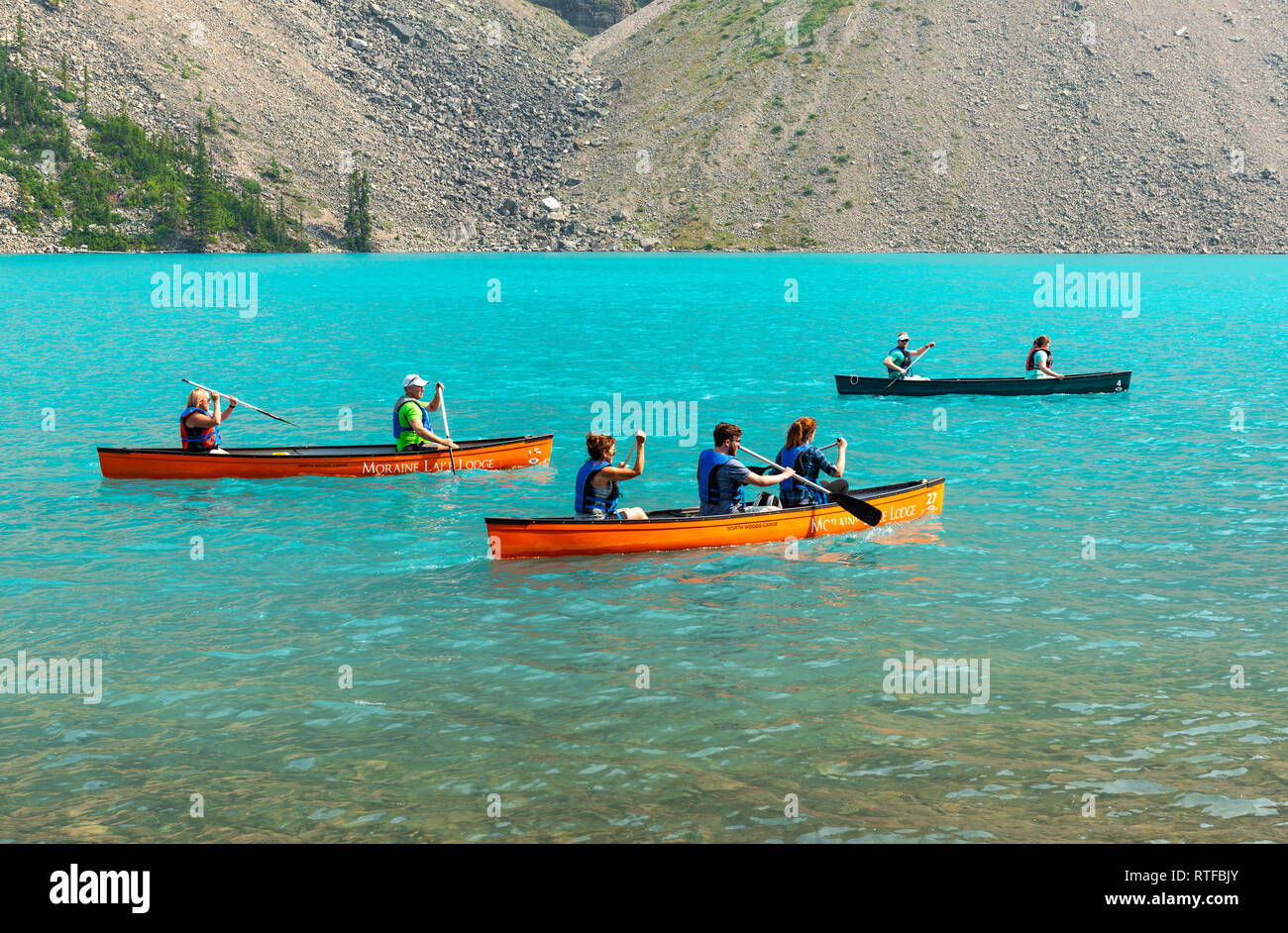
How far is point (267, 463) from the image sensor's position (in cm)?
2522

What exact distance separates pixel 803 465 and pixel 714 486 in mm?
1903

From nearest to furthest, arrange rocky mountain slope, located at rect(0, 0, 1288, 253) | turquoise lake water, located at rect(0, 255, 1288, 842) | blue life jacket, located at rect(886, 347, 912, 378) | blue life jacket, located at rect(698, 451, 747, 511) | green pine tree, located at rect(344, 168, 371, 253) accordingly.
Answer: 1. turquoise lake water, located at rect(0, 255, 1288, 842)
2. blue life jacket, located at rect(698, 451, 747, 511)
3. blue life jacket, located at rect(886, 347, 912, 378)
4. rocky mountain slope, located at rect(0, 0, 1288, 253)
5. green pine tree, located at rect(344, 168, 371, 253)

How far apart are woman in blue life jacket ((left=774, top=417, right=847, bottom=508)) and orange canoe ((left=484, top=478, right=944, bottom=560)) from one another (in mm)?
414

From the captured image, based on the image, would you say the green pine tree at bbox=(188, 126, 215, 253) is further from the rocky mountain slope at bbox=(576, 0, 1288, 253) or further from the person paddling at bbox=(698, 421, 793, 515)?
the person paddling at bbox=(698, 421, 793, 515)

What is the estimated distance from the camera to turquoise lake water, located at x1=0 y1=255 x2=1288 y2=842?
10.6m

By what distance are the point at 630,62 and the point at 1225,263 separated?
114685mm

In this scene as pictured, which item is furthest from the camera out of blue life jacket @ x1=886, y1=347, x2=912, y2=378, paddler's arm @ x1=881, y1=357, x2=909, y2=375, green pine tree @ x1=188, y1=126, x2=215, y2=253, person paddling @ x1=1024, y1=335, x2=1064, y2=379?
green pine tree @ x1=188, y1=126, x2=215, y2=253

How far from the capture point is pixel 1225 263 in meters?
128

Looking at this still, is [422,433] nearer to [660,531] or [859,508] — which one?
[660,531]

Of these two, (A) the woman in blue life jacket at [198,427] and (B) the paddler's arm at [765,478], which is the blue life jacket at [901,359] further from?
(A) the woman in blue life jacket at [198,427]

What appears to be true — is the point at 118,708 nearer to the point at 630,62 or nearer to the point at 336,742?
the point at 336,742

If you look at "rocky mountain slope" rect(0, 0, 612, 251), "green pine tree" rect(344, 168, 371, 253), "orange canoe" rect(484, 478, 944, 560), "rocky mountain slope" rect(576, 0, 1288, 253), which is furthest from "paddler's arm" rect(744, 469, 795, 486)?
"green pine tree" rect(344, 168, 371, 253)

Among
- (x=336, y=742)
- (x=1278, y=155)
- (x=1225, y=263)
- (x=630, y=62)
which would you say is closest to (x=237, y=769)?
(x=336, y=742)
